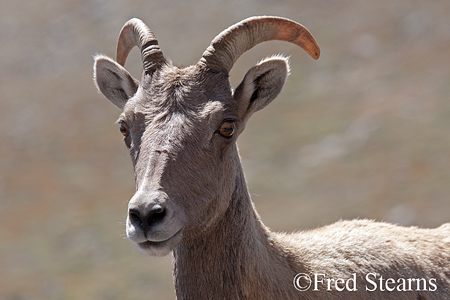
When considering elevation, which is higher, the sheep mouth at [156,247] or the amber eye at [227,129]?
the amber eye at [227,129]

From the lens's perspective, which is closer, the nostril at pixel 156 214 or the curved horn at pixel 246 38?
the nostril at pixel 156 214

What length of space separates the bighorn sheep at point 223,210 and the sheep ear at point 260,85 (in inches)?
0.5

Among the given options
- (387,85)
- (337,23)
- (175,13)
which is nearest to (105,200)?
(387,85)

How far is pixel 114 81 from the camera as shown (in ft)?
31.0

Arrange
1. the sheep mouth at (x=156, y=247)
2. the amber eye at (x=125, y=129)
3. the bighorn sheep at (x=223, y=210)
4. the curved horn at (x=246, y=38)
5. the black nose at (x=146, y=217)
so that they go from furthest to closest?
1. the curved horn at (x=246, y=38)
2. the amber eye at (x=125, y=129)
3. the bighorn sheep at (x=223, y=210)
4. the sheep mouth at (x=156, y=247)
5. the black nose at (x=146, y=217)

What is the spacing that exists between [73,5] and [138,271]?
75.3 meters

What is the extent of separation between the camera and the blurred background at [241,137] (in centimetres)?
4862

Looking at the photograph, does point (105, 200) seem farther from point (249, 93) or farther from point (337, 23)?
point (249, 93)

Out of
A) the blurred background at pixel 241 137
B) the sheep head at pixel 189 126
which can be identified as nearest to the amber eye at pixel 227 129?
the sheep head at pixel 189 126

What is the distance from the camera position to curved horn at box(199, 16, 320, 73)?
8508 mm

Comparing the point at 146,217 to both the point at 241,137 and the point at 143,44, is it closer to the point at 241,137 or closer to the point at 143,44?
the point at 143,44

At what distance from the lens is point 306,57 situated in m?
85.1

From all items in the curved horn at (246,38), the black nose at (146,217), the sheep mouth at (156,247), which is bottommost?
the sheep mouth at (156,247)

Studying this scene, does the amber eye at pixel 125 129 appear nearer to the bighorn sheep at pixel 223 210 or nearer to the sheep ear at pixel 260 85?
the bighorn sheep at pixel 223 210
